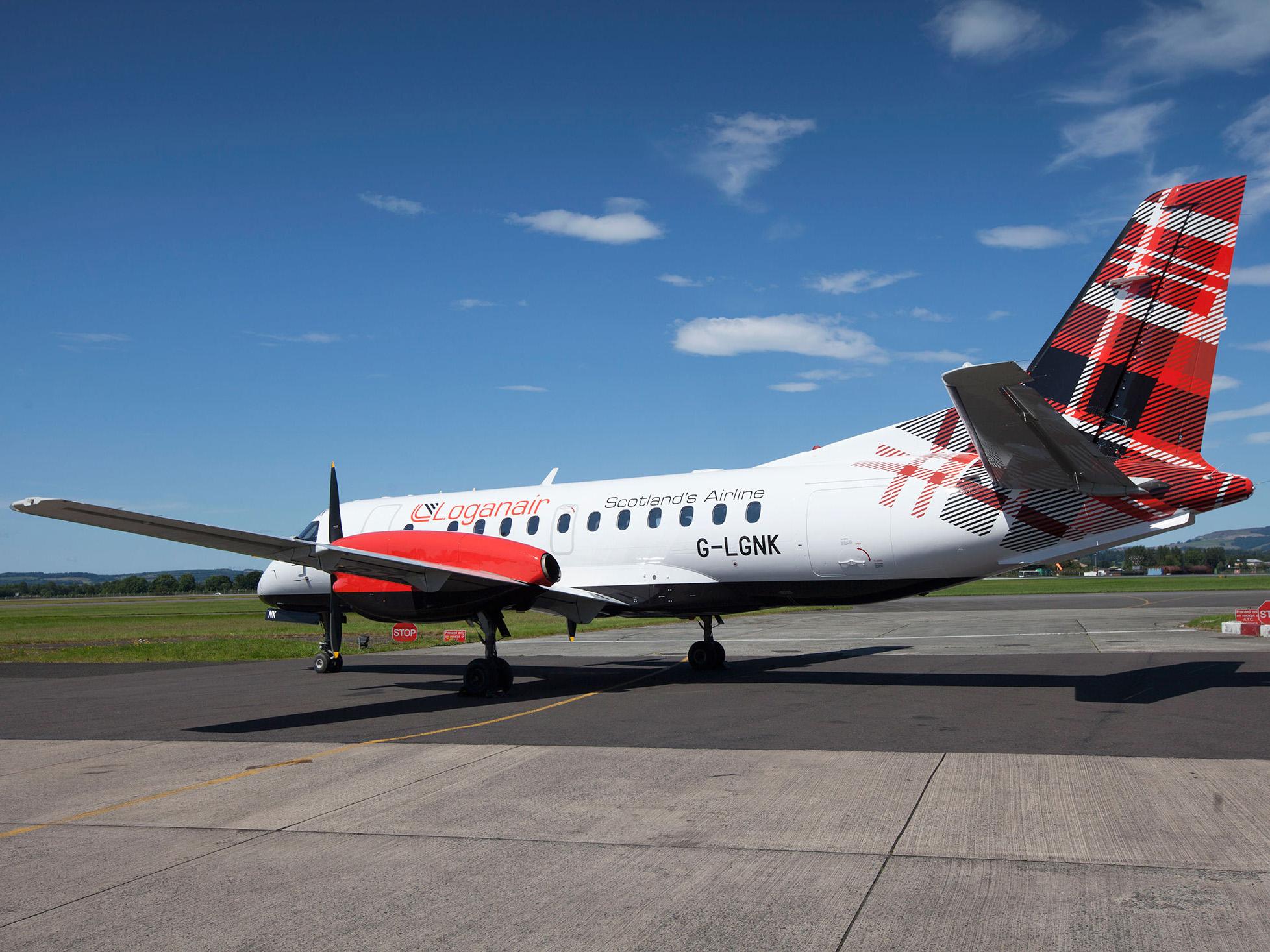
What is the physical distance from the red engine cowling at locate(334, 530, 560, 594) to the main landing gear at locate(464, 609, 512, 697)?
85 centimetres

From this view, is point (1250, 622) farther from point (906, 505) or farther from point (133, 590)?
point (133, 590)

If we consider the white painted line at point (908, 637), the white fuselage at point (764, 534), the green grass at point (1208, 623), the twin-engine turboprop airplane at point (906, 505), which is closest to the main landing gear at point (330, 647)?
the twin-engine turboprop airplane at point (906, 505)

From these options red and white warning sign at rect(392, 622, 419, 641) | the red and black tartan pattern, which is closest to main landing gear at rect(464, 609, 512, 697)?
red and white warning sign at rect(392, 622, 419, 641)

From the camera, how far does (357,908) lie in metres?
4.97

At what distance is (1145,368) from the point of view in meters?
11.8

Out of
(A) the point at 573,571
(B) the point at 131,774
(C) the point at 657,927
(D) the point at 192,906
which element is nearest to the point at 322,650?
(A) the point at 573,571

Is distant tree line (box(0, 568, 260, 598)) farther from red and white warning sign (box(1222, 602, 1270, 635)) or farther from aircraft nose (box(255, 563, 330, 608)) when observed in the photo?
red and white warning sign (box(1222, 602, 1270, 635))

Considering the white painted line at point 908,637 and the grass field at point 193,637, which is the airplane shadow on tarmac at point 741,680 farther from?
the grass field at point 193,637

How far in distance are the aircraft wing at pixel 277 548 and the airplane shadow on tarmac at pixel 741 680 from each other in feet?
5.99

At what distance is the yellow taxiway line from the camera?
7086 mm

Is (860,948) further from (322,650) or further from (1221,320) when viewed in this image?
(322,650)

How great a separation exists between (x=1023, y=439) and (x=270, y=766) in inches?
351

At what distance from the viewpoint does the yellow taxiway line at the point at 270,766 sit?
279 inches

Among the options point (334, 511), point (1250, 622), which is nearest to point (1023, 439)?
point (334, 511)
